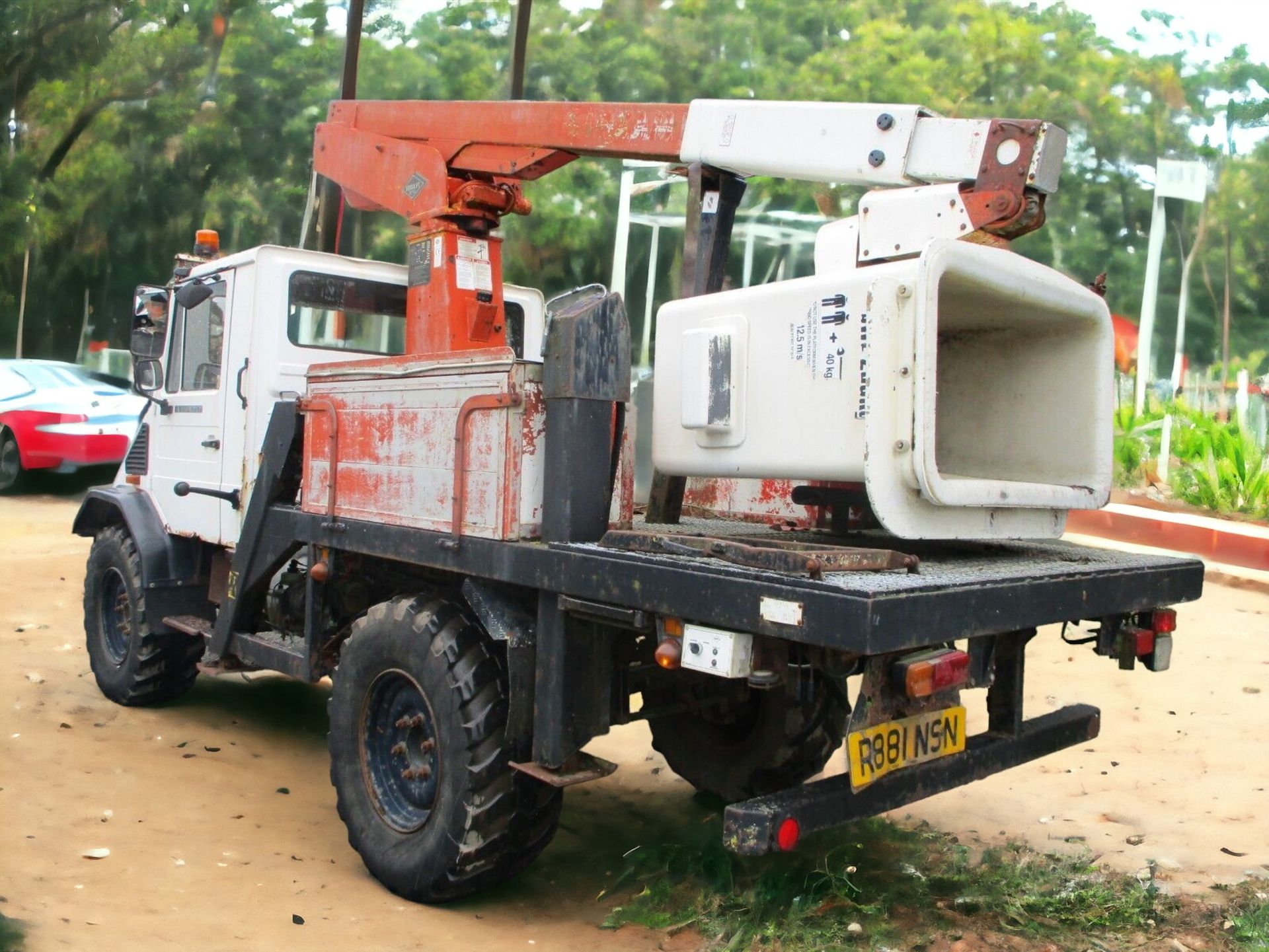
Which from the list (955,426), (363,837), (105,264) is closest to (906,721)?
(955,426)

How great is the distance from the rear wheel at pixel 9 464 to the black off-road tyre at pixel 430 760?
35.0ft

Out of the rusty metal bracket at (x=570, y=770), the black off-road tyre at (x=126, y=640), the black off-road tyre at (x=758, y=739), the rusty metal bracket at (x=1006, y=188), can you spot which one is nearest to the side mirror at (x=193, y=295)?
the black off-road tyre at (x=126, y=640)

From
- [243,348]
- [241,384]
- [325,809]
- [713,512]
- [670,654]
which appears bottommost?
[325,809]

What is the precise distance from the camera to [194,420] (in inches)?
222

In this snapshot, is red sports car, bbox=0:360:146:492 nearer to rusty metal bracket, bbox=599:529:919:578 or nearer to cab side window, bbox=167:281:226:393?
cab side window, bbox=167:281:226:393

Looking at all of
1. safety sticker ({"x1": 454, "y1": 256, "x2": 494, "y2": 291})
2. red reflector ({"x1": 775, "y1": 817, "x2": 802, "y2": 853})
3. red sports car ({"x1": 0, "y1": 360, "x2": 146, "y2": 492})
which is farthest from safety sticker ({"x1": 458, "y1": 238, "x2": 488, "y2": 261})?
red sports car ({"x1": 0, "y1": 360, "x2": 146, "y2": 492})

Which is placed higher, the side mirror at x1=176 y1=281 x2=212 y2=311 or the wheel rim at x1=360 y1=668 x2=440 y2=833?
the side mirror at x1=176 y1=281 x2=212 y2=311

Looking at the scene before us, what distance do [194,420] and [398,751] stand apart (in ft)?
7.99

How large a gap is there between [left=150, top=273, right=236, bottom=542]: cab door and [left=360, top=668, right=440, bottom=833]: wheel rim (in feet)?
5.51

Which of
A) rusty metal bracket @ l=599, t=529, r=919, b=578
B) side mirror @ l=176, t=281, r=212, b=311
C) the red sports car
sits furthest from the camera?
the red sports car

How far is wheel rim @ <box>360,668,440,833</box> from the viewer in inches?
151

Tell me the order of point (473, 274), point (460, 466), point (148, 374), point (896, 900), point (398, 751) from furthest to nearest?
point (148, 374) < point (473, 274) < point (398, 751) < point (896, 900) < point (460, 466)

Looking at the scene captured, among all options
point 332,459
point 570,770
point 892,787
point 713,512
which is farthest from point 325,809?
point 892,787

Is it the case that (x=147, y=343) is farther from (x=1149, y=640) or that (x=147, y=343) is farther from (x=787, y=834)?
(x=1149, y=640)
